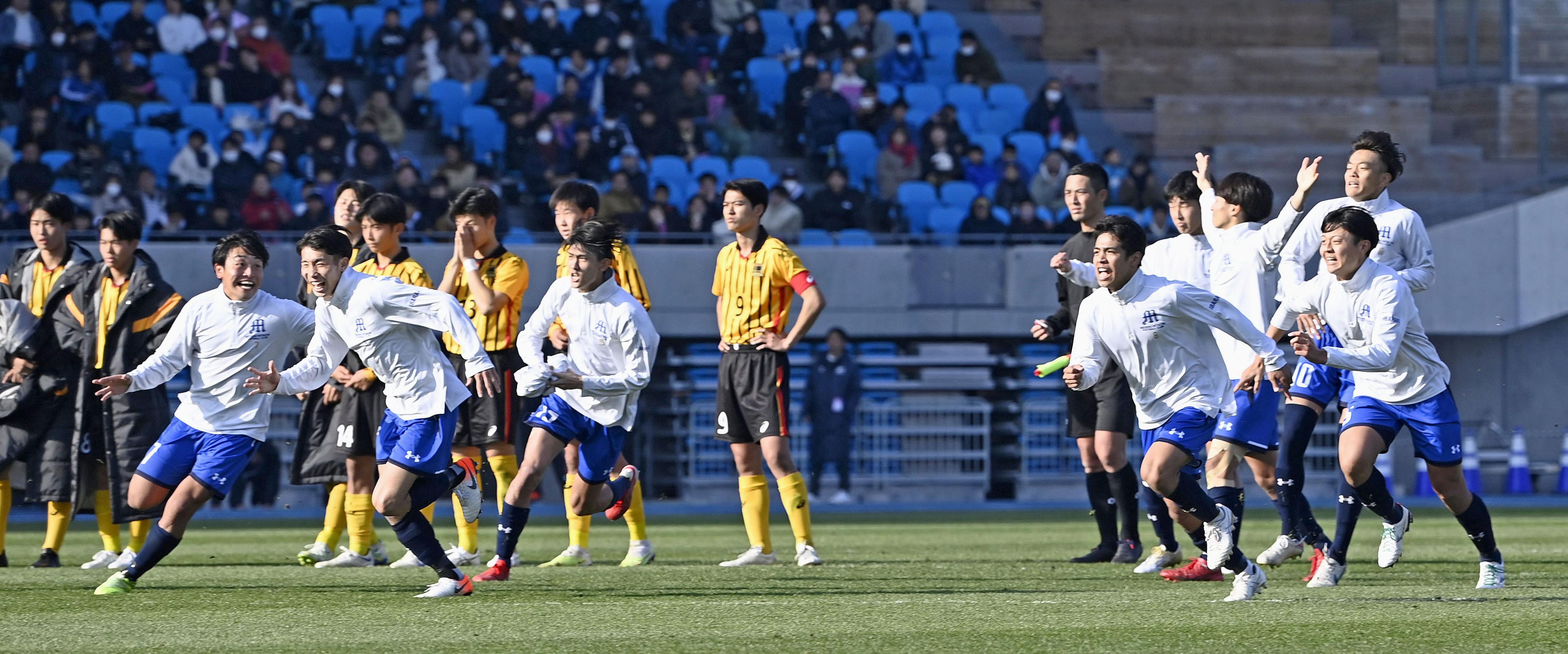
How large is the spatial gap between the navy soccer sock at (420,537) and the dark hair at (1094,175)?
3.67m

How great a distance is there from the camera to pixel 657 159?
770 inches

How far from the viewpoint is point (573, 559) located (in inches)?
363

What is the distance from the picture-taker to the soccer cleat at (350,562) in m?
9.05

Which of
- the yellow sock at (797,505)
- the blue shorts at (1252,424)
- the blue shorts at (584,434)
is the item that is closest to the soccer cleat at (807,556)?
the yellow sock at (797,505)

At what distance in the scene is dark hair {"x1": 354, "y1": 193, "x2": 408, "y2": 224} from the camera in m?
8.73

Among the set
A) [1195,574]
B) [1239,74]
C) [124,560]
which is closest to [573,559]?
[124,560]

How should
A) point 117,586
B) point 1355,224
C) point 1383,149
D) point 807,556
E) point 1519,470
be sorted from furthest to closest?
1. point 1519,470
2. point 807,556
3. point 1383,149
4. point 117,586
5. point 1355,224

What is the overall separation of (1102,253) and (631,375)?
214 centimetres

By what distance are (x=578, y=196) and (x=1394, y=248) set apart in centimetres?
386

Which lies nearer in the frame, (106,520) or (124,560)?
(124,560)

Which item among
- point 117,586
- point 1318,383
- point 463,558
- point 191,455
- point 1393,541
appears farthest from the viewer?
point 463,558

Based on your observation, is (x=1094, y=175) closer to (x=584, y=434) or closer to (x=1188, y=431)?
(x=1188, y=431)

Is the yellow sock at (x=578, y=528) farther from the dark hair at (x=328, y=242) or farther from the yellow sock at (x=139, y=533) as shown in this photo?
the yellow sock at (x=139, y=533)

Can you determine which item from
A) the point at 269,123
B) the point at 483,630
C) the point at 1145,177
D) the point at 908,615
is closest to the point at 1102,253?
the point at 908,615
